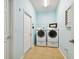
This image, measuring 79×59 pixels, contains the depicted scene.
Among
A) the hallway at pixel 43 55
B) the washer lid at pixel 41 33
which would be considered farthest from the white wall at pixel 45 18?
the hallway at pixel 43 55

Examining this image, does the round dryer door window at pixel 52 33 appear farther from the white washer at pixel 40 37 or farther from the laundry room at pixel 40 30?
the white washer at pixel 40 37

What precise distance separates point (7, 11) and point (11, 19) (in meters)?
0.28

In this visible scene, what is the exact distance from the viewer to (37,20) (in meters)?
7.62

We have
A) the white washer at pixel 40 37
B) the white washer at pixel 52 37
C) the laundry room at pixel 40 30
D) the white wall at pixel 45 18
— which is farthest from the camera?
the white wall at pixel 45 18

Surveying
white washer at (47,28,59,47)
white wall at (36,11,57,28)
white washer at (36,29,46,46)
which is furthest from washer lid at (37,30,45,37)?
white wall at (36,11,57,28)

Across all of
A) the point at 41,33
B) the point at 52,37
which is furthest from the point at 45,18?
the point at 52,37

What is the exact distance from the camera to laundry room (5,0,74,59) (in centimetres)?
271

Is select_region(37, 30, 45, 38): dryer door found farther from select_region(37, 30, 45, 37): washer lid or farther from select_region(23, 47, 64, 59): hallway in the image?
select_region(23, 47, 64, 59): hallway

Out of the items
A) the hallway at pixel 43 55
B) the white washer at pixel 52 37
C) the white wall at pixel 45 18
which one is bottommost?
the hallway at pixel 43 55

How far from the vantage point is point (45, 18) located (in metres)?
7.48

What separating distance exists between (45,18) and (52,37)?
2.04 metres

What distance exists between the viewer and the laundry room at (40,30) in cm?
271
